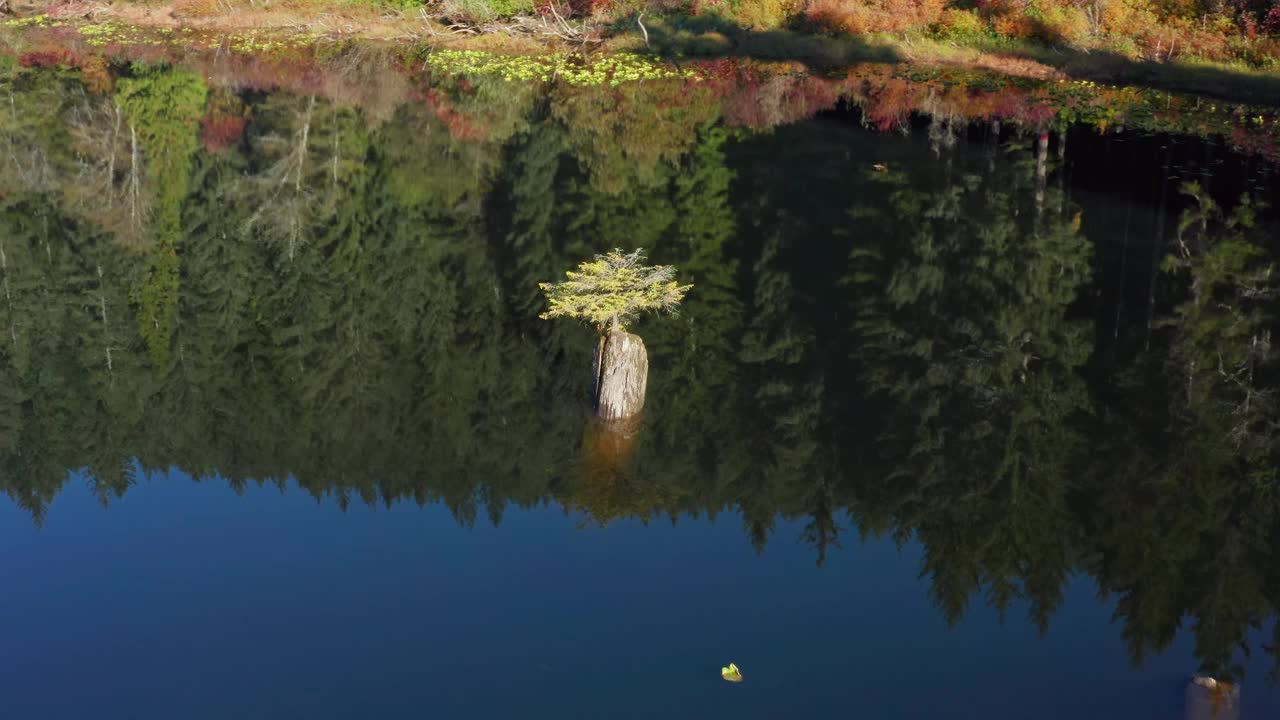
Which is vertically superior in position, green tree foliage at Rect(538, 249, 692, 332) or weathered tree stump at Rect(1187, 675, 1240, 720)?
green tree foliage at Rect(538, 249, 692, 332)

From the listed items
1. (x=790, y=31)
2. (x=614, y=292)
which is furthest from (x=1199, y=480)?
(x=790, y=31)

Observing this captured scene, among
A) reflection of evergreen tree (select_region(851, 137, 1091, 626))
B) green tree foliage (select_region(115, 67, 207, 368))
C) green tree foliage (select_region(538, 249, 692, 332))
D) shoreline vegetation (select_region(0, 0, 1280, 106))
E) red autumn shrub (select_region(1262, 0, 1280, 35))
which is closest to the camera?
reflection of evergreen tree (select_region(851, 137, 1091, 626))

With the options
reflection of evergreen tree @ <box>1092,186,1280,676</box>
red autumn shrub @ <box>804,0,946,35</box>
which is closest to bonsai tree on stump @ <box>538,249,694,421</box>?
reflection of evergreen tree @ <box>1092,186,1280,676</box>

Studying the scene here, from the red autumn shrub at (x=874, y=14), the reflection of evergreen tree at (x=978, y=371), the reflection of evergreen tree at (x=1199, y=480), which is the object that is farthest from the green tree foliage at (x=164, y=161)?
the red autumn shrub at (x=874, y=14)

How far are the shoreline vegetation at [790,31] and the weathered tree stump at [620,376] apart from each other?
2751 cm

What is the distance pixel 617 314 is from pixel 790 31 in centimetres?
3057

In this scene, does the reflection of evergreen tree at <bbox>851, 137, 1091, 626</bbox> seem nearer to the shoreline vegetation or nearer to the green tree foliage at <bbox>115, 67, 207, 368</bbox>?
the green tree foliage at <bbox>115, 67, 207, 368</bbox>

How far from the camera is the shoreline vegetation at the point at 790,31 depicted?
40.6 metres

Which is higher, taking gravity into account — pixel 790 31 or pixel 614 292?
pixel 790 31

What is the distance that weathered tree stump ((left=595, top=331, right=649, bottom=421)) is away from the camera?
19688 millimetres

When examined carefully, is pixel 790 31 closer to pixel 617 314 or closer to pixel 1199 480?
pixel 617 314

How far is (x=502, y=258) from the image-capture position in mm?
27188

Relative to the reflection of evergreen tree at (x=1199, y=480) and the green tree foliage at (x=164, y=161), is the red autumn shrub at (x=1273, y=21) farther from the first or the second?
the green tree foliage at (x=164, y=161)

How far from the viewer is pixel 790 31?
156ft
